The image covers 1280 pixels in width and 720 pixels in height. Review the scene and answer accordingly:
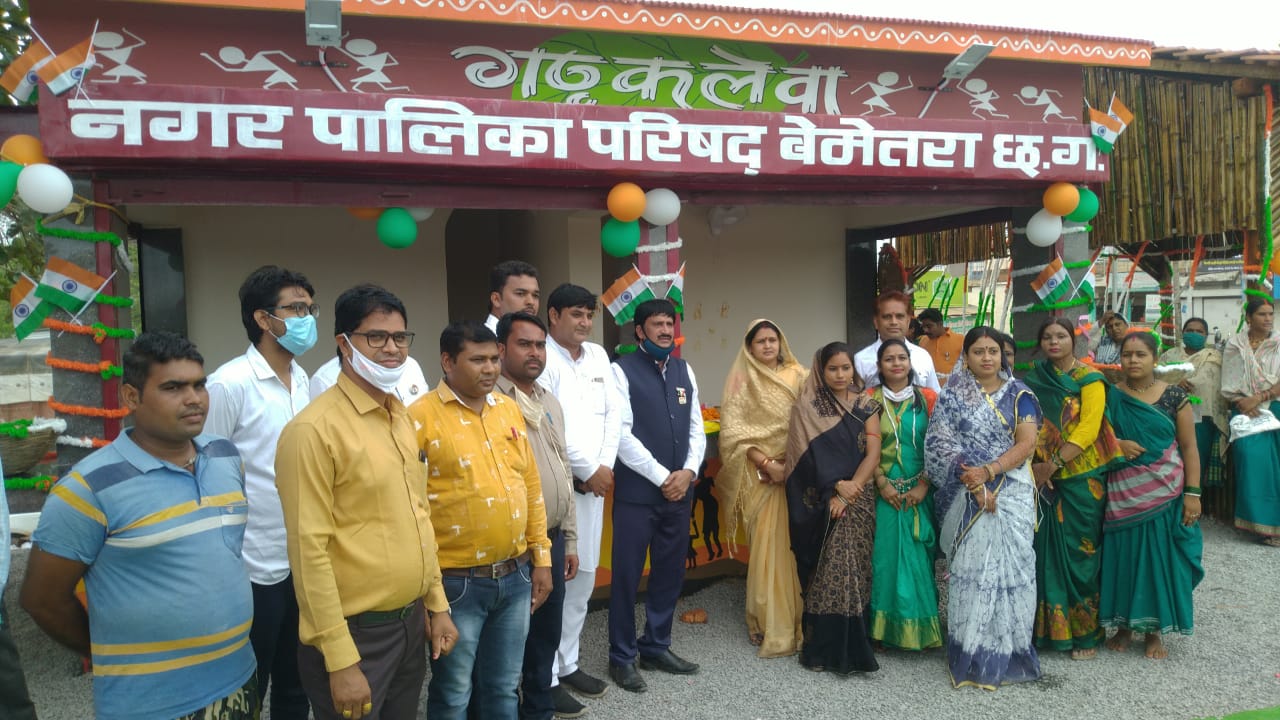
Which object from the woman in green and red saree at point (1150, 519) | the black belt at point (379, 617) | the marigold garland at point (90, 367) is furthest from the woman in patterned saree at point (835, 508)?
the marigold garland at point (90, 367)

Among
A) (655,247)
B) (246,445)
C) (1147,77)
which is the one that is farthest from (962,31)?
(246,445)

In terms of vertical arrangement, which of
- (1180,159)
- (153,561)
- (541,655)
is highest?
(1180,159)

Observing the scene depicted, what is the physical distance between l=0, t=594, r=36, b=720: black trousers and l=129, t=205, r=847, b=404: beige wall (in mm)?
4808

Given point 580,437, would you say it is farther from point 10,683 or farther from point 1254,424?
point 1254,424

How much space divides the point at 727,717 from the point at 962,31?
466cm

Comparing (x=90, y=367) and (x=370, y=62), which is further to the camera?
(x=370, y=62)

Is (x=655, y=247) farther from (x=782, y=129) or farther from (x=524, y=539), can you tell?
(x=524, y=539)

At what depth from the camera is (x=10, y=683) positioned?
2.21m

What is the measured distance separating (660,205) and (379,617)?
3388mm

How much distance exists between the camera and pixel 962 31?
5617 millimetres

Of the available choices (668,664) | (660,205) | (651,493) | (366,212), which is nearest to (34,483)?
(366,212)

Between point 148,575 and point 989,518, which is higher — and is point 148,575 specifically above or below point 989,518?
above

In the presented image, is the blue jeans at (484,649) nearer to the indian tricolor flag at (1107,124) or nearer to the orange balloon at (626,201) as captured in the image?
the orange balloon at (626,201)

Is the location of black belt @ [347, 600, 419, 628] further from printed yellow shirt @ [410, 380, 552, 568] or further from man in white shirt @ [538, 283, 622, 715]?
man in white shirt @ [538, 283, 622, 715]
